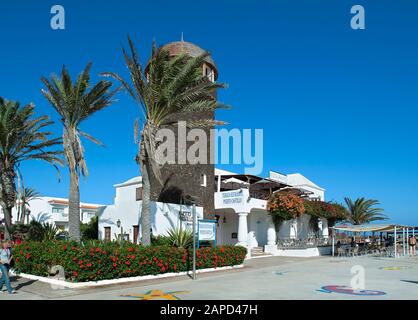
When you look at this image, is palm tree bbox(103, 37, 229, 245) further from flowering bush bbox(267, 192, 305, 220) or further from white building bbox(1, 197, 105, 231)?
white building bbox(1, 197, 105, 231)

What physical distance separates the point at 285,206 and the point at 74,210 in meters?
15.3

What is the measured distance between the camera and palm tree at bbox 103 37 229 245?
17625 mm

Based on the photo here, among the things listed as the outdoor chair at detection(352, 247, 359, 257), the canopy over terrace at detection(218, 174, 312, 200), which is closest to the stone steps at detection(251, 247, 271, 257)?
the canopy over terrace at detection(218, 174, 312, 200)

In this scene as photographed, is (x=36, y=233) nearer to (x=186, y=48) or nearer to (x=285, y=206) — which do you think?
(x=186, y=48)

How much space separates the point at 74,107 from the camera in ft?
62.0

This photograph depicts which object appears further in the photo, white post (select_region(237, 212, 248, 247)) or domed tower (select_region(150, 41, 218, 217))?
white post (select_region(237, 212, 248, 247))

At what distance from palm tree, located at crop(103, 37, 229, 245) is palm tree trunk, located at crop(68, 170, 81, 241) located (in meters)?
2.96

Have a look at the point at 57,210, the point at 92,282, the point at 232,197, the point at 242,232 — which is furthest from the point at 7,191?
the point at 57,210

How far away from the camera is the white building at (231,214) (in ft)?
74.9

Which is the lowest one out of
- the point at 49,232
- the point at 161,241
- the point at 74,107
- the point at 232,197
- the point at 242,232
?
the point at 242,232

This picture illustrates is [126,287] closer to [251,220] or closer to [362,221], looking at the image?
[251,220]

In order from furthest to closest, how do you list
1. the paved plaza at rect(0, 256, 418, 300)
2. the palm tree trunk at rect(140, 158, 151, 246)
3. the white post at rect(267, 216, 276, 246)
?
the white post at rect(267, 216, 276, 246)
the palm tree trunk at rect(140, 158, 151, 246)
the paved plaza at rect(0, 256, 418, 300)
